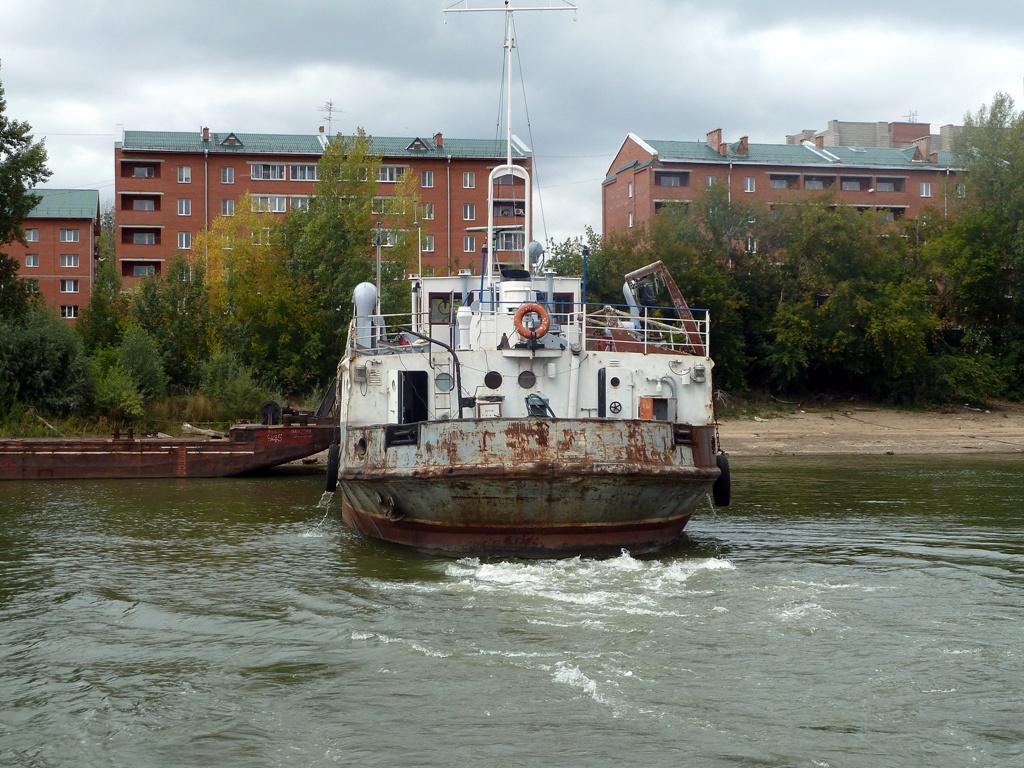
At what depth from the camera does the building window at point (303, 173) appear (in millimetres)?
67481

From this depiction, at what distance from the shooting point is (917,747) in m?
7.50

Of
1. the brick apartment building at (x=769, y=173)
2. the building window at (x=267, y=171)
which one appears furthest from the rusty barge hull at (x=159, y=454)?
the building window at (x=267, y=171)

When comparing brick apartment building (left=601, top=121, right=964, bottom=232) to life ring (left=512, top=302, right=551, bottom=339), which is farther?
brick apartment building (left=601, top=121, right=964, bottom=232)

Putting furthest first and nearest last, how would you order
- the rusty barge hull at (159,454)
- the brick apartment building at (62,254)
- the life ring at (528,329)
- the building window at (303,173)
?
1. the brick apartment building at (62,254)
2. the building window at (303,173)
3. the rusty barge hull at (159,454)
4. the life ring at (528,329)

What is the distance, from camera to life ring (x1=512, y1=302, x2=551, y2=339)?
50.7ft

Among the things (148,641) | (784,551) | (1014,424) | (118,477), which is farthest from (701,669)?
(1014,424)

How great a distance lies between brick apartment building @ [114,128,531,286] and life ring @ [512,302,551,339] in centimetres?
4946

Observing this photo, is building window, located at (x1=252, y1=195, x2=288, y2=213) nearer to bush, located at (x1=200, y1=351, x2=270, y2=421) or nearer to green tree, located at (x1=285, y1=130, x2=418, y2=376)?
green tree, located at (x1=285, y1=130, x2=418, y2=376)

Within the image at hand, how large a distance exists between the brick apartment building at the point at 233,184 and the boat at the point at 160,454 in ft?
119

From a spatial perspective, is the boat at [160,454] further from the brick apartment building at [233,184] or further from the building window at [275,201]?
the building window at [275,201]

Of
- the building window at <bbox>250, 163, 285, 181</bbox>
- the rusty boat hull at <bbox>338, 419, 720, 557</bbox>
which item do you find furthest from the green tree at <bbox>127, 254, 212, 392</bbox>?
the rusty boat hull at <bbox>338, 419, 720, 557</bbox>

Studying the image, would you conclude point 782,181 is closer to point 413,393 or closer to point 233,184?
point 233,184

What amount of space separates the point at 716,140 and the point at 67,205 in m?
42.7

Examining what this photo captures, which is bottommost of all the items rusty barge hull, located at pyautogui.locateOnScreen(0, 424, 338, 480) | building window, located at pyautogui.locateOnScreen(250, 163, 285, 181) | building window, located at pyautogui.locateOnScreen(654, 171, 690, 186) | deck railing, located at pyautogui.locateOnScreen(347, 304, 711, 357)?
rusty barge hull, located at pyautogui.locateOnScreen(0, 424, 338, 480)
